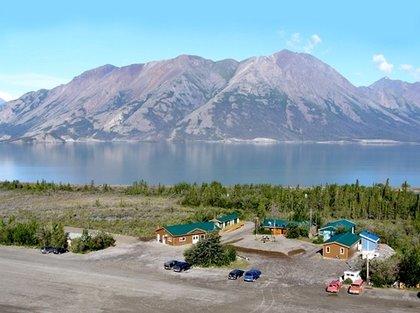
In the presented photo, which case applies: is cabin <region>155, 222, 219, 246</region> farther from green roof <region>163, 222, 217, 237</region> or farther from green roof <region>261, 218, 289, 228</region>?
green roof <region>261, 218, 289, 228</region>

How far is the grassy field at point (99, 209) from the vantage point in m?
70.1

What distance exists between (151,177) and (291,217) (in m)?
95.2

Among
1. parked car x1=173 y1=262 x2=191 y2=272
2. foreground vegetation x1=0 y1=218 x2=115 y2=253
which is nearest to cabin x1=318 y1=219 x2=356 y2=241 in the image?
parked car x1=173 y1=262 x2=191 y2=272

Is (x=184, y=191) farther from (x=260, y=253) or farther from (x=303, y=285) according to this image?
(x=303, y=285)

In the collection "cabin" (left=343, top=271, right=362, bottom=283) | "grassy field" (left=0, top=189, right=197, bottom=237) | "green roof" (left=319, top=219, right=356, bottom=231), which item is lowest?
"grassy field" (left=0, top=189, right=197, bottom=237)

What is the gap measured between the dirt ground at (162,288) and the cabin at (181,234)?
4.60 meters

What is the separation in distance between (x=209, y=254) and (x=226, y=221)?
1989cm

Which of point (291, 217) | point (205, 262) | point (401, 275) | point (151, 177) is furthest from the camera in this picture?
point (151, 177)

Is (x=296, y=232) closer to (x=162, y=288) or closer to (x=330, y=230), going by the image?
(x=330, y=230)

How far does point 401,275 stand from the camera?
4159 cm

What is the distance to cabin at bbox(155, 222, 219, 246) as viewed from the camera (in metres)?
56.6

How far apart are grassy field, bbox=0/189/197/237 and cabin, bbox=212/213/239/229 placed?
6.43m

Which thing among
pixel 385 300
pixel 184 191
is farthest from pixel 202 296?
pixel 184 191

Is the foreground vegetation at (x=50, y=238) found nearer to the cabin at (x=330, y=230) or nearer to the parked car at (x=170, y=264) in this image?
the parked car at (x=170, y=264)
